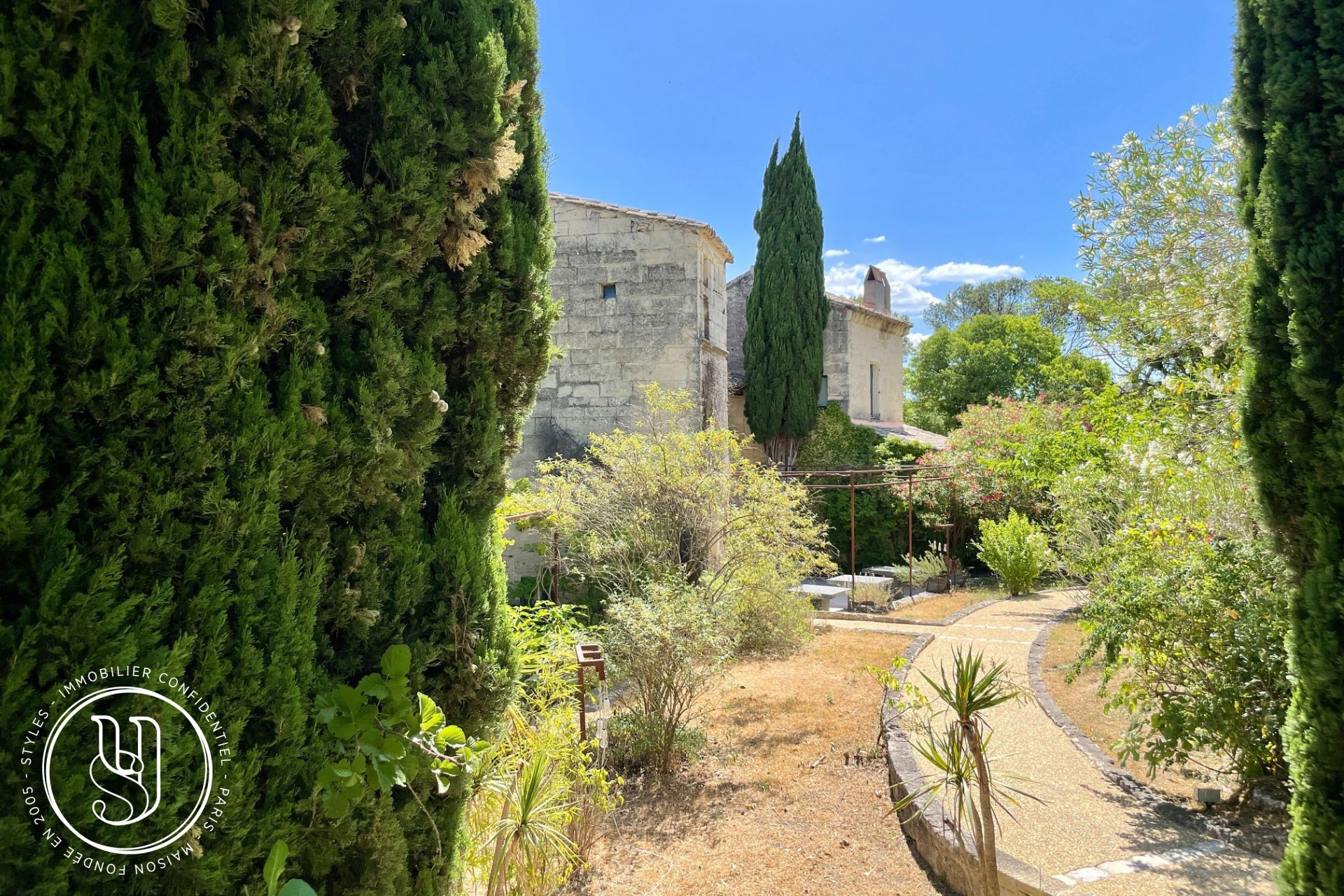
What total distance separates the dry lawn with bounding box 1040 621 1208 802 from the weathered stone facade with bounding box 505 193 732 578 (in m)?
6.04

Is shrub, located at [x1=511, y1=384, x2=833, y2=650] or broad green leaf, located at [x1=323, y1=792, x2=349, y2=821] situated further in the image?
shrub, located at [x1=511, y1=384, x2=833, y2=650]

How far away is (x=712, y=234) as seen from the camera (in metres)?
11.1

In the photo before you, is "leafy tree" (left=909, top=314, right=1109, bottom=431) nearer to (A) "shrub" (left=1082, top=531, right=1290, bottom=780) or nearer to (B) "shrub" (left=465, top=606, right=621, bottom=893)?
(A) "shrub" (left=1082, top=531, right=1290, bottom=780)

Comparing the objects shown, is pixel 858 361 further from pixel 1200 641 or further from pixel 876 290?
pixel 1200 641

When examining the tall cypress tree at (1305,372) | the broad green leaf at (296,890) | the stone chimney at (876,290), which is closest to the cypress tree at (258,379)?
the broad green leaf at (296,890)

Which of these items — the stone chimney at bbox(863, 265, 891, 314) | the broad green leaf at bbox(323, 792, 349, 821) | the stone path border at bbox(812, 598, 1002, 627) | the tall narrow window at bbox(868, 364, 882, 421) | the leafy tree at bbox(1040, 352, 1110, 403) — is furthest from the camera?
the stone chimney at bbox(863, 265, 891, 314)

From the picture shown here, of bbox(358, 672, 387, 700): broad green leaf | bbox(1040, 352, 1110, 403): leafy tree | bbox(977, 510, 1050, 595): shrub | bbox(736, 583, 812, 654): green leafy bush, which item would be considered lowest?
bbox(736, 583, 812, 654): green leafy bush

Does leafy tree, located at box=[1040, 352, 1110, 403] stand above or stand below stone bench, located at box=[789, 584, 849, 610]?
above

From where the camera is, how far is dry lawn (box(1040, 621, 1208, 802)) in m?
4.61

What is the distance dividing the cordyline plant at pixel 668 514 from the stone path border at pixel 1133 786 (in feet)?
10.3

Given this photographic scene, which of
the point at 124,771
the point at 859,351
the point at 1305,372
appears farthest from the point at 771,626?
the point at 859,351

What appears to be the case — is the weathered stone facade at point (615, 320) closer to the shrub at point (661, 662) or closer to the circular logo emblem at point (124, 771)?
the shrub at point (661, 662)

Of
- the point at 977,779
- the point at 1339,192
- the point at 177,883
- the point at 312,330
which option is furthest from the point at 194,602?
the point at 1339,192

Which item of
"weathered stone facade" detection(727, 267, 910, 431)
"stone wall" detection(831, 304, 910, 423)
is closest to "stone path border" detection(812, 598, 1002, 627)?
"weathered stone facade" detection(727, 267, 910, 431)
